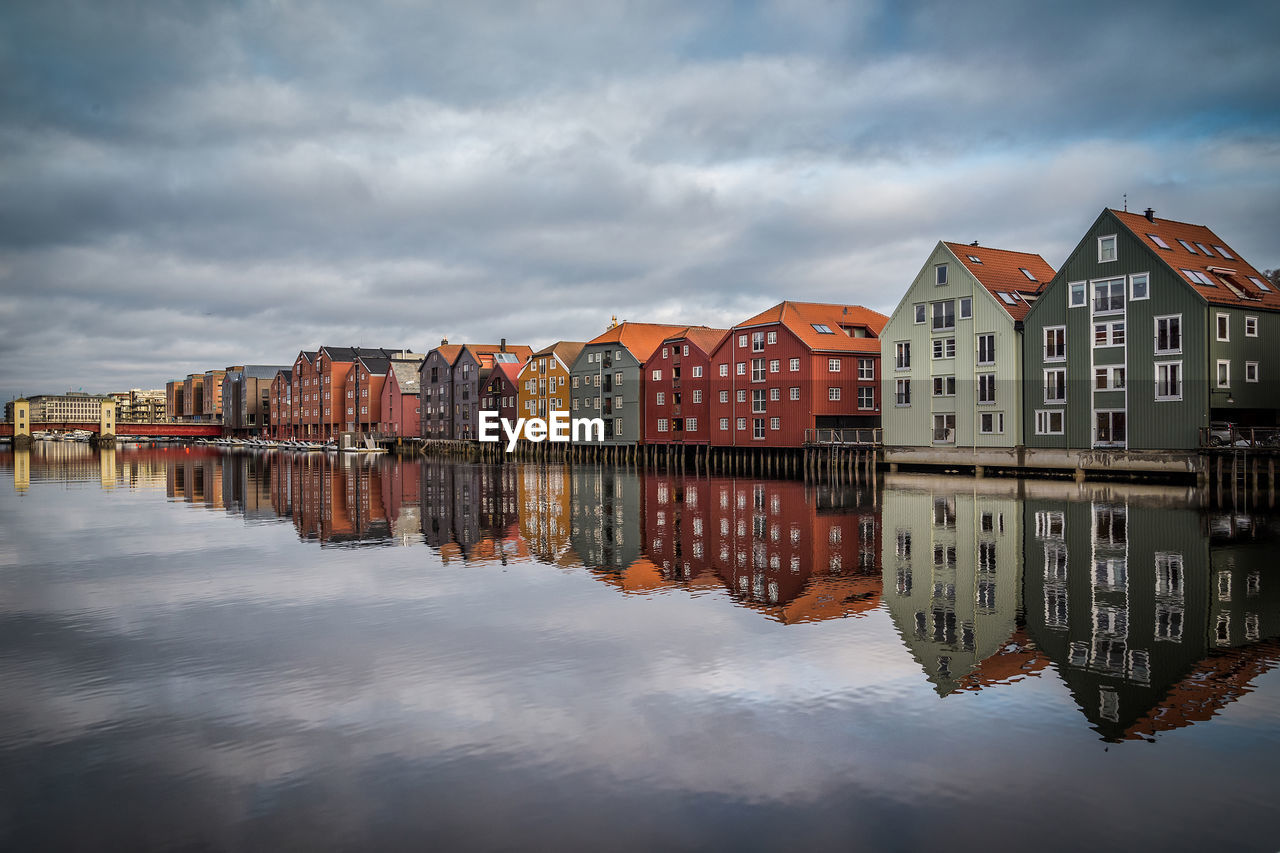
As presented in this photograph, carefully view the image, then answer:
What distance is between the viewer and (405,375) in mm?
120375

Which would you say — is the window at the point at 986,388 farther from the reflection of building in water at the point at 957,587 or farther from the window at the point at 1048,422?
the reflection of building in water at the point at 957,587

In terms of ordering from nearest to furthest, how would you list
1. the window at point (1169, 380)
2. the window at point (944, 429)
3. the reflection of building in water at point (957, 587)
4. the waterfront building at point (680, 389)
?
the reflection of building in water at point (957, 587) → the window at point (1169, 380) → the window at point (944, 429) → the waterfront building at point (680, 389)

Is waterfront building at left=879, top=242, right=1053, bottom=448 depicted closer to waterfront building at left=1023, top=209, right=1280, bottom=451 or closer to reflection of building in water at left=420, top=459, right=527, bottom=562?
waterfront building at left=1023, top=209, right=1280, bottom=451

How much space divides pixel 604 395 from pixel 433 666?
248ft

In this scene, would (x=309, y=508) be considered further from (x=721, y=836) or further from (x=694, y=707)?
(x=721, y=836)

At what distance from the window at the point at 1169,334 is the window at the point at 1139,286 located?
157 cm

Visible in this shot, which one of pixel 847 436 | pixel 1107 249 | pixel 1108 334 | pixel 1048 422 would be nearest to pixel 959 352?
pixel 1048 422

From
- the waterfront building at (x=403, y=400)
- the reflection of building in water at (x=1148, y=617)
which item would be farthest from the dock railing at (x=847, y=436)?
the waterfront building at (x=403, y=400)

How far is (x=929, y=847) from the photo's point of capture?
7.05 m

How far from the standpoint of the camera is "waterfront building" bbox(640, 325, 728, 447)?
2992 inches

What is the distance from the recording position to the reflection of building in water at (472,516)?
79.8ft

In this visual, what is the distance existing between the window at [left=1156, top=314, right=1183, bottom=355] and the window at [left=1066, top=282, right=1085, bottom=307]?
4.51 metres

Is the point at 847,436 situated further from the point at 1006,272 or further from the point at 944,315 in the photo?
the point at 1006,272

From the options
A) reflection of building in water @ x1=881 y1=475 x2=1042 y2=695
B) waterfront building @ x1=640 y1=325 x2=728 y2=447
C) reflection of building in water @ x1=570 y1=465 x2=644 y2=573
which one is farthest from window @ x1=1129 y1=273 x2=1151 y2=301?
waterfront building @ x1=640 y1=325 x2=728 y2=447
